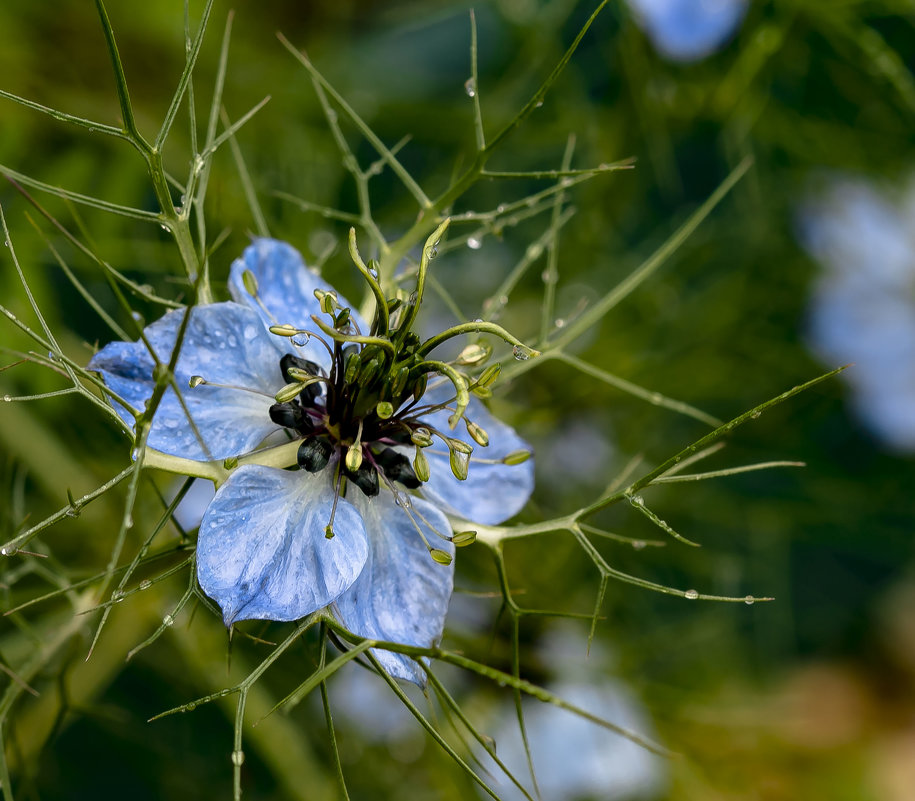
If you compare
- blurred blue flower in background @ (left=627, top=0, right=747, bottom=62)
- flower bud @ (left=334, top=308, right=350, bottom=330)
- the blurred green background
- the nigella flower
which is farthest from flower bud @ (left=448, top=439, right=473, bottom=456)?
blurred blue flower in background @ (left=627, top=0, right=747, bottom=62)

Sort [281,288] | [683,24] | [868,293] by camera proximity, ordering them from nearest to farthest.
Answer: [281,288]
[683,24]
[868,293]

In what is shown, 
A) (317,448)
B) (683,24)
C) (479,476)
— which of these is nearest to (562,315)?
(683,24)

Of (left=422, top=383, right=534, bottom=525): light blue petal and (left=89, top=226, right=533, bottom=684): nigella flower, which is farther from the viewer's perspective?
(left=422, top=383, right=534, bottom=525): light blue petal

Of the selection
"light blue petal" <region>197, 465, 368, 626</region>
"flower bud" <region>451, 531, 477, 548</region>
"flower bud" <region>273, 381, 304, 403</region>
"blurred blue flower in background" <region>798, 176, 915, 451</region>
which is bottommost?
"blurred blue flower in background" <region>798, 176, 915, 451</region>

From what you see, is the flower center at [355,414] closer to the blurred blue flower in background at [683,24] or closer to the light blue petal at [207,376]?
the light blue petal at [207,376]

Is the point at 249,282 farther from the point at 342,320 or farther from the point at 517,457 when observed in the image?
the point at 517,457

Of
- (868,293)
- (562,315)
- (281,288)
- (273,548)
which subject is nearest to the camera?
(273,548)

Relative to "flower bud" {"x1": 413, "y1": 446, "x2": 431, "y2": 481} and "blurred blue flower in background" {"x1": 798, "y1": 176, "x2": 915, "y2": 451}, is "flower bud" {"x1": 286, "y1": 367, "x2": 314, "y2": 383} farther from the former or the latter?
"blurred blue flower in background" {"x1": 798, "y1": 176, "x2": 915, "y2": 451}
